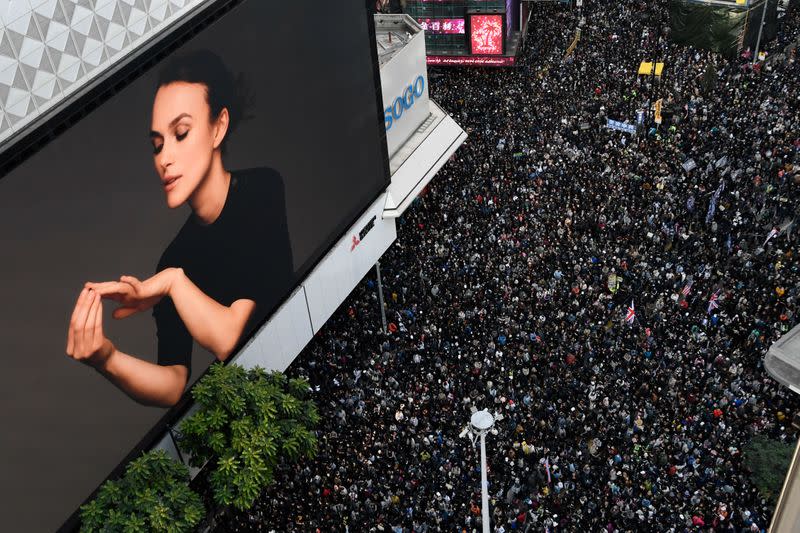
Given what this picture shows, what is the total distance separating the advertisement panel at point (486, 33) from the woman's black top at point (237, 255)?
2200 cm

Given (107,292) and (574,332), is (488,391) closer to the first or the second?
(574,332)

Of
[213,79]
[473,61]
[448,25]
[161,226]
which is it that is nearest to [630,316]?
[213,79]

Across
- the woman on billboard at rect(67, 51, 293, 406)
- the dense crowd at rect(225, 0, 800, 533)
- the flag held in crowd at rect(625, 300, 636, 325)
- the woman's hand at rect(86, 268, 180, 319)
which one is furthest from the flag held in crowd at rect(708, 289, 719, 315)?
the woman's hand at rect(86, 268, 180, 319)

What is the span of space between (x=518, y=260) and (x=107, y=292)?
49.8ft

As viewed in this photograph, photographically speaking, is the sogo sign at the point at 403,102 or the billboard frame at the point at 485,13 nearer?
the sogo sign at the point at 403,102

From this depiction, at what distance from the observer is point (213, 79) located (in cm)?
1962

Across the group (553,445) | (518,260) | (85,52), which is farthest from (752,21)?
(85,52)

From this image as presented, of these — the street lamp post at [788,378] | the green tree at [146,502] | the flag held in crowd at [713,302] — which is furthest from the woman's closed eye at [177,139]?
the flag held in crowd at [713,302]

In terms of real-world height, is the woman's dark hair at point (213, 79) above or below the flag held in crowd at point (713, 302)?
above

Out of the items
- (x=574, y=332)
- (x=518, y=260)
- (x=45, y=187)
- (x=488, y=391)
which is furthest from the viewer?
(x=518, y=260)

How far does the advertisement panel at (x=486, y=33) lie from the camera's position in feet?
136

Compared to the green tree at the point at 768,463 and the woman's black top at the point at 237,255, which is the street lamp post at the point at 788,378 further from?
the woman's black top at the point at 237,255

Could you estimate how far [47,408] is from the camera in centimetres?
1692

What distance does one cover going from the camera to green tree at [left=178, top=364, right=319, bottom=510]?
757 inches
